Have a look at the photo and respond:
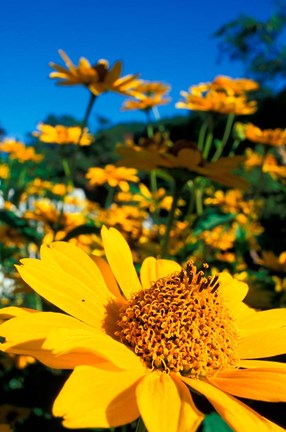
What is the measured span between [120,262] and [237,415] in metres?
0.48

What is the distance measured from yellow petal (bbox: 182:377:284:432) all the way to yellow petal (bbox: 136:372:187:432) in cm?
5

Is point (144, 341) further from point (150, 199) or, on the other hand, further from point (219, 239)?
point (219, 239)

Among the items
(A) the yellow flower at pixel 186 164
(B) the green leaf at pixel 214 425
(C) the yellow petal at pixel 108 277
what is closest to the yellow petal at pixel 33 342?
(C) the yellow petal at pixel 108 277

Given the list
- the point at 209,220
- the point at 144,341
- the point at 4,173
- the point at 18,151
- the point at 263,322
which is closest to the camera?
the point at 144,341

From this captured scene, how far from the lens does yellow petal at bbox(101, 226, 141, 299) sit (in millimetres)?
1117

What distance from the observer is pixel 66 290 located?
3.10 feet

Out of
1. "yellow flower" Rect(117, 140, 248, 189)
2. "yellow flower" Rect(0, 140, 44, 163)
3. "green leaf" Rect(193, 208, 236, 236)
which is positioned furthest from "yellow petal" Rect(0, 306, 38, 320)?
"yellow flower" Rect(0, 140, 44, 163)

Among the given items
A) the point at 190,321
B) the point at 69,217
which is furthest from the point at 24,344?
the point at 69,217

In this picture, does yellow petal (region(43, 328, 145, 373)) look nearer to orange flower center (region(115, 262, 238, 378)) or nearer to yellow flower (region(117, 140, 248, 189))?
orange flower center (region(115, 262, 238, 378))

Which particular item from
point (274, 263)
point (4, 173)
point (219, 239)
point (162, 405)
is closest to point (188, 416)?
point (162, 405)

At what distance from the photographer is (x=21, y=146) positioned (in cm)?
513

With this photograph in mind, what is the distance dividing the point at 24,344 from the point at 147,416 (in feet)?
0.71

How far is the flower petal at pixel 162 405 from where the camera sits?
2.14 feet

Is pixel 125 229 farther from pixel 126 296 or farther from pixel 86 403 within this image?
pixel 86 403
